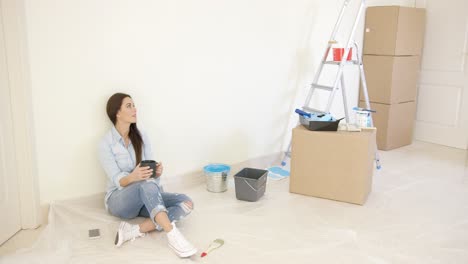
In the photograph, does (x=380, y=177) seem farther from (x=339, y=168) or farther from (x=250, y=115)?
(x=250, y=115)

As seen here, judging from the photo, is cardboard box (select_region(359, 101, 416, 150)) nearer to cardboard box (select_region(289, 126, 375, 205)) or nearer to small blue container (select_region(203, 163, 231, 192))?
cardboard box (select_region(289, 126, 375, 205))

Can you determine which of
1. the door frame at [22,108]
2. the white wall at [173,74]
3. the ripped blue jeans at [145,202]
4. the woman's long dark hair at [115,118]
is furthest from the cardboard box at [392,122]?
the door frame at [22,108]

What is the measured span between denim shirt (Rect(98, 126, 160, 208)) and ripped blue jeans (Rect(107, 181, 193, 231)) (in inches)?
2.9

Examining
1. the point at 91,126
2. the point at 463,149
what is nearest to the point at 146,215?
the point at 91,126

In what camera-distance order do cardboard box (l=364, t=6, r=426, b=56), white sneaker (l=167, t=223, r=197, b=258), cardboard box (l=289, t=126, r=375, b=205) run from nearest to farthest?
white sneaker (l=167, t=223, r=197, b=258)
cardboard box (l=289, t=126, r=375, b=205)
cardboard box (l=364, t=6, r=426, b=56)

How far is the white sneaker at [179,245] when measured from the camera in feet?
7.05

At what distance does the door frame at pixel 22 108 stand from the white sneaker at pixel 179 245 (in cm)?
89

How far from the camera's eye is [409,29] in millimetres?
4195

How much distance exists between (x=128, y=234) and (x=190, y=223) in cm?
41

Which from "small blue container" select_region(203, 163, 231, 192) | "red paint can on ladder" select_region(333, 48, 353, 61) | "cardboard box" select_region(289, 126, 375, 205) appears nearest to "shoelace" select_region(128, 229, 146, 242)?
"small blue container" select_region(203, 163, 231, 192)

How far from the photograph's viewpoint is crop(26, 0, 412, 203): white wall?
8.07 feet

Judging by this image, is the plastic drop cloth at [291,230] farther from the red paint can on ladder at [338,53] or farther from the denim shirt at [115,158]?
the red paint can on ladder at [338,53]

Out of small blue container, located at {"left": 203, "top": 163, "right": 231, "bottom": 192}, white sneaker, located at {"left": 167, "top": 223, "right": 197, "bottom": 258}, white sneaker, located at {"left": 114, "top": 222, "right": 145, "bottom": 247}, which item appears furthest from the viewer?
small blue container, located at {"left": 203, "top": 163, "right": 231, "bottom": 192}

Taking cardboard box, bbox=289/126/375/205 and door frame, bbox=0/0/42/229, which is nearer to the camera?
door frame, bbox=0/0/42/229
